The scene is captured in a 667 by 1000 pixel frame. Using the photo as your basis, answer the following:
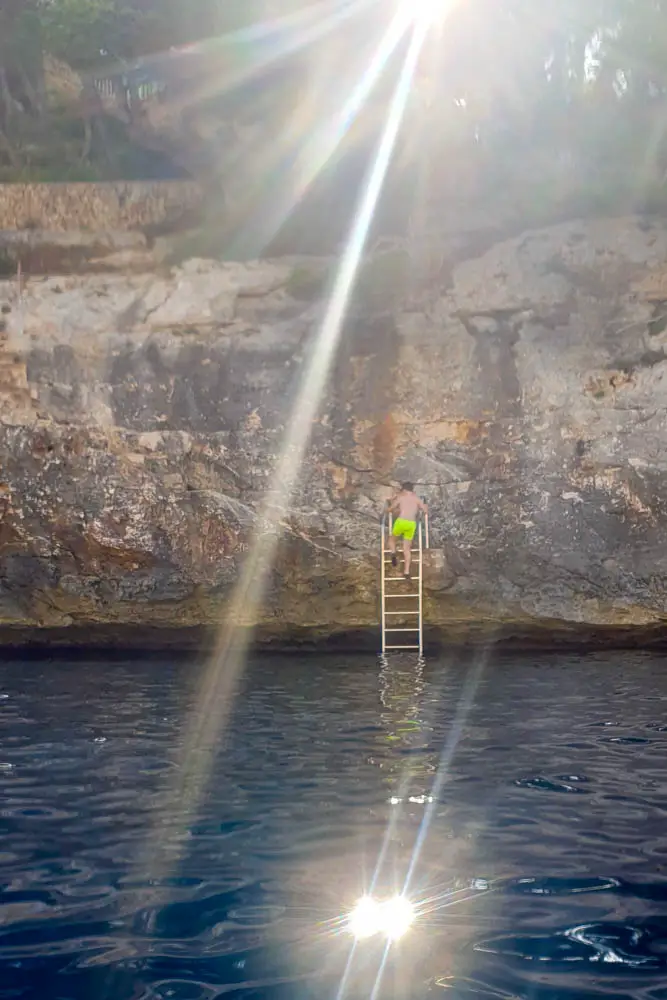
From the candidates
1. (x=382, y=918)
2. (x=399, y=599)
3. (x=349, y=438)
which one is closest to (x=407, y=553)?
(x=399, y=599)

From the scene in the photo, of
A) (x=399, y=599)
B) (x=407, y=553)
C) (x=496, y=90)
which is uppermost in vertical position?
(x=496, y=90)

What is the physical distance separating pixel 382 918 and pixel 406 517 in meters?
9.74

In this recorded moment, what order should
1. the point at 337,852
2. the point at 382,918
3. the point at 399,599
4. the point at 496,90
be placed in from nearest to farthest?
the point at 382,918
the point at 337,852
the point at 399,599
the point at 496,90

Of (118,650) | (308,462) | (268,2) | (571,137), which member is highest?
(268,2)

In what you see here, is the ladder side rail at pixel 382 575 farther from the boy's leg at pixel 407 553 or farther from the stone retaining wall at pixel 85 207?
the stone retaining wall at pixel 85 207

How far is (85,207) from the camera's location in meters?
15.3

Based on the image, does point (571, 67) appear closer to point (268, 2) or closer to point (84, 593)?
point (268, 2)

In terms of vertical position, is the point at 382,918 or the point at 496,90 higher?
the point at 496,90

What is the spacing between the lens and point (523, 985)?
11.5 feet

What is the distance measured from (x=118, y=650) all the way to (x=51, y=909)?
1084 centimetres

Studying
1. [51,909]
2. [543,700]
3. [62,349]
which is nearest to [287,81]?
[62,349]

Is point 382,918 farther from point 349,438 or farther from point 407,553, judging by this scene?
point 349,438

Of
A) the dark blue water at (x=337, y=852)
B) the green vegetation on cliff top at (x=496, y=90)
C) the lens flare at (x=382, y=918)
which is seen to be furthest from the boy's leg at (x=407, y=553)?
the lens flare at (x=382, y=918)

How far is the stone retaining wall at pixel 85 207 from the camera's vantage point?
1523 cm
